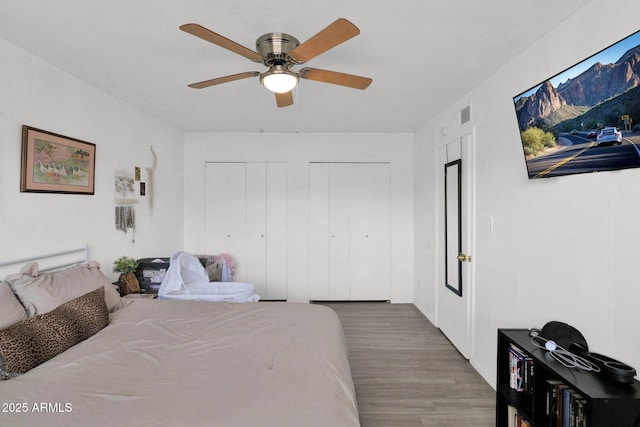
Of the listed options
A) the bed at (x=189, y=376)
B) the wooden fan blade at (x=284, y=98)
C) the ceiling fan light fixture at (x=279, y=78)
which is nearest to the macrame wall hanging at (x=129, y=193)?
the bed at (x=189, y=376)

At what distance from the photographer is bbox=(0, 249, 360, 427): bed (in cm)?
135

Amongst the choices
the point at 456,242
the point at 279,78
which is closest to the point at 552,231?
the point at 456,242

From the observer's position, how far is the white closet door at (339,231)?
5172mm

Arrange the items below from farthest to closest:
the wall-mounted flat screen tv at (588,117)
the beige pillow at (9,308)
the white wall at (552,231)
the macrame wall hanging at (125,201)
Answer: the macrame wall hanging at (125,201)
the beige pillow at (9,308)
the white wall at (552,231)
the wall-mounted flat screen tv at (588,117)

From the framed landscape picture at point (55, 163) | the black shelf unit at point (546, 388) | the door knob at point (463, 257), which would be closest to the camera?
the black shelf unit at point (546, 388)

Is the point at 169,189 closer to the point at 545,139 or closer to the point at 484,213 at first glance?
the point at 484,213

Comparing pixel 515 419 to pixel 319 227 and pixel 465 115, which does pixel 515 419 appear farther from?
pixel 319 227

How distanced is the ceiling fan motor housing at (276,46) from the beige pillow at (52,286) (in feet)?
6.83

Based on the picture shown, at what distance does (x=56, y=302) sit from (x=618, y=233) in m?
3.34

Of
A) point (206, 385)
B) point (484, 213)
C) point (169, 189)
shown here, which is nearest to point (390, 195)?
point (484, 213)

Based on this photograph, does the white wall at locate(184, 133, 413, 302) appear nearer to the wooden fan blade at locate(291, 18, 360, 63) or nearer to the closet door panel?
the closet door panel

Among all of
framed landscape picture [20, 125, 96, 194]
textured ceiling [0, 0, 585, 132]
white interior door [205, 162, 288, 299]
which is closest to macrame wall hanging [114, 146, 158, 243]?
framed landscape picture [20, 125, 96, 194]

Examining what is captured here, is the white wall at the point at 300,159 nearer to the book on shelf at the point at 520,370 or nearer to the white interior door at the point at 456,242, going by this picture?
the white interior door at the point at 456,242

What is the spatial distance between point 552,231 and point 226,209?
4.29 m
